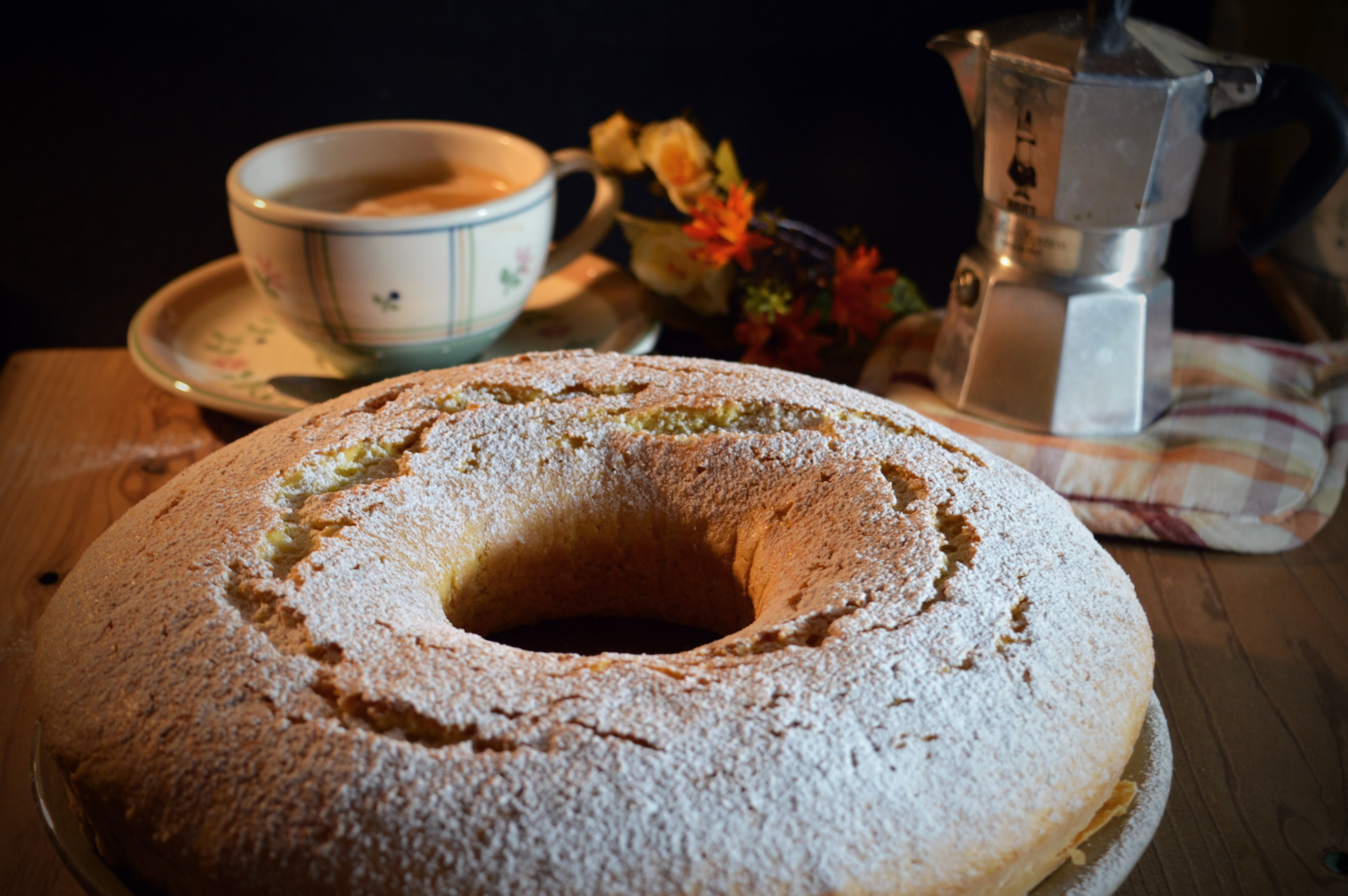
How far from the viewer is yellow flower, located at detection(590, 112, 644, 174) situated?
135 centimetres

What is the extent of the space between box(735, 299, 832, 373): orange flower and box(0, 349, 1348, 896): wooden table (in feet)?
1.34

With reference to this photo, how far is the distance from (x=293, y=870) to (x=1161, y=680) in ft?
2.25

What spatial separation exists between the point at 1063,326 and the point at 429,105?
4.14 ft

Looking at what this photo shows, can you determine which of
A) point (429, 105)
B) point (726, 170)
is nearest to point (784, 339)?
point (726, 170)

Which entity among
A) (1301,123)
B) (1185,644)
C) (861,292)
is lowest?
(1185,644)

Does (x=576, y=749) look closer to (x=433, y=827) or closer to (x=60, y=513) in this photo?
(x=433, y=827)

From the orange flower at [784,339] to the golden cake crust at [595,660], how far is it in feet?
1.32

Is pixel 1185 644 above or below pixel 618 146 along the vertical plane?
below

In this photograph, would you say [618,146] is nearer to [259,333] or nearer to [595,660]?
[259,333]

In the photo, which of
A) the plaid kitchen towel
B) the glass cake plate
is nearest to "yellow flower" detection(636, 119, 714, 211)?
the plaid kitchen towel

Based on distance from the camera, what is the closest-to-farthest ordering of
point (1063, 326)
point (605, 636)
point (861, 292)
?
point (605, 636)
point (1063, 326)
point (861, 292)

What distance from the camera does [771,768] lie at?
54 cm

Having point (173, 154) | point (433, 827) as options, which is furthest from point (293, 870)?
point (173, 154)

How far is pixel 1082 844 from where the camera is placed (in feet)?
2.05
